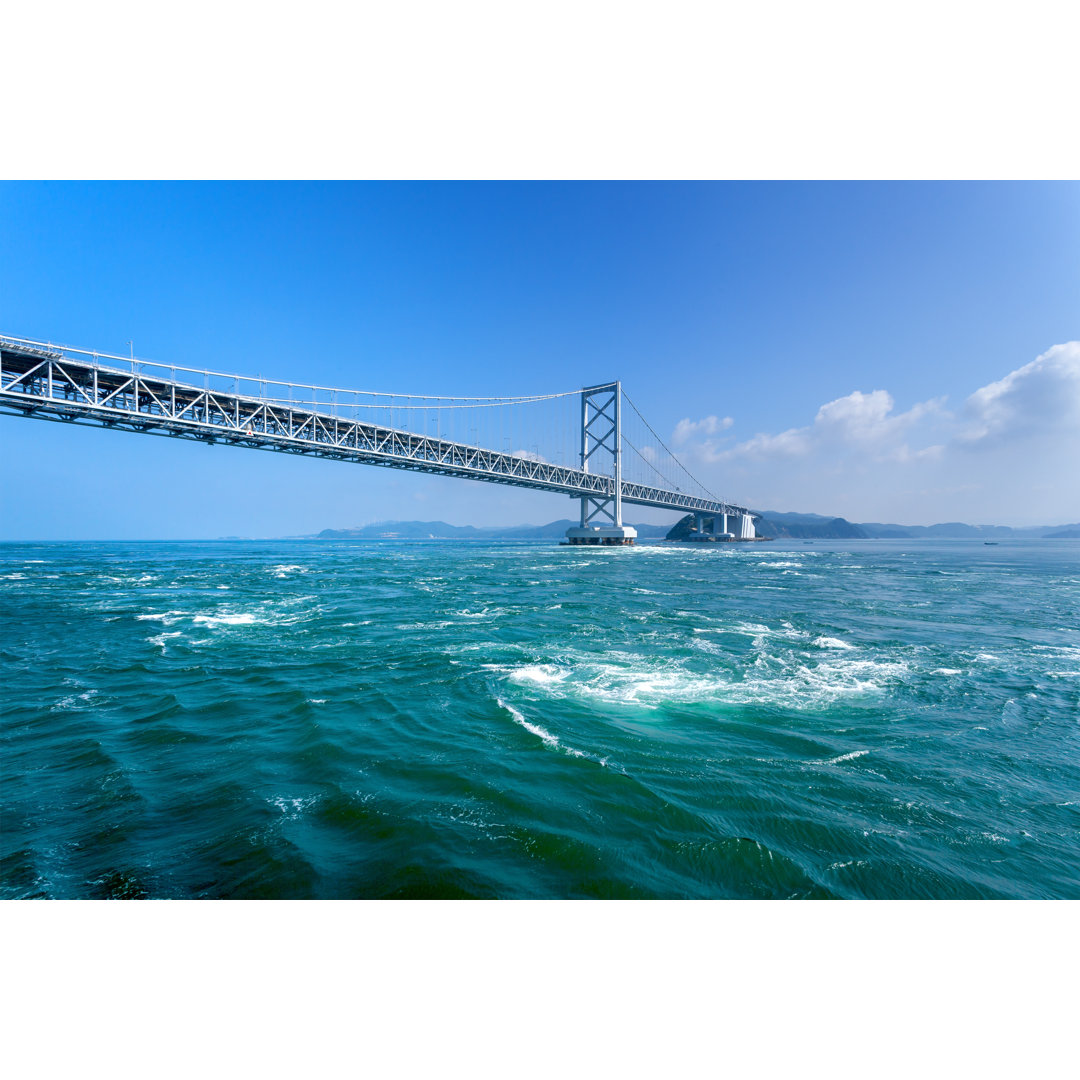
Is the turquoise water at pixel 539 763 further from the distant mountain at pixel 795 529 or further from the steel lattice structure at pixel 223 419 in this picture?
the distant mountain at pixel 795 529

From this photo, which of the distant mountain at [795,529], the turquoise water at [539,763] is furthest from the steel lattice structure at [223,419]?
the distant mountain at [795,529]

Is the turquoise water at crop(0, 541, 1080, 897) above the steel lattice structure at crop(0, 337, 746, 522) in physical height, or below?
below

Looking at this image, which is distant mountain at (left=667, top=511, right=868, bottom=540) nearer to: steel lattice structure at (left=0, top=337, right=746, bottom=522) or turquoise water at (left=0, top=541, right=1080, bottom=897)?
steel lattice structure at (left=0, top=337, right=746, bottom=522)

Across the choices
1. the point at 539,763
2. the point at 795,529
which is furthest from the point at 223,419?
the point at 795,529

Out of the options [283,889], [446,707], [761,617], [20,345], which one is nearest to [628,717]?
[446,707]

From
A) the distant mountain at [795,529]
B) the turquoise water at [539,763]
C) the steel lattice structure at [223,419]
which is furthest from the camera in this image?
the distant mountain at [795,529]

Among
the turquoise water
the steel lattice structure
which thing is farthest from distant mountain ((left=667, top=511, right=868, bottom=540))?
the turquoise water
